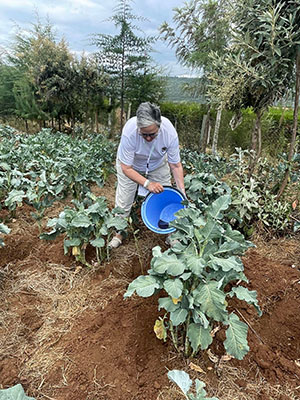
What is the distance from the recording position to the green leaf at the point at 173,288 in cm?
130

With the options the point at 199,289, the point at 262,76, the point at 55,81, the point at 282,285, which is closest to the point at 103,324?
the point at 199,289

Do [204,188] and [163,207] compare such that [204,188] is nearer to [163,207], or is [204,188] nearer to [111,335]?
[163,207]

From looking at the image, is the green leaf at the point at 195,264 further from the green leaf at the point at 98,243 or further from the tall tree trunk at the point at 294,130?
the tall tree trunk at the point at 294,130

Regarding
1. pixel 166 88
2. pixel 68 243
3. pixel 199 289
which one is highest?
pixel 166 88

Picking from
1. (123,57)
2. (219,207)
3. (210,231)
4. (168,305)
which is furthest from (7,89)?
(168,305)

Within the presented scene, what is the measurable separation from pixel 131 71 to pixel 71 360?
6.94 m

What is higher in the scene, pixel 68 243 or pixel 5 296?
pixel 68 243

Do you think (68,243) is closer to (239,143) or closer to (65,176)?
(65,176)

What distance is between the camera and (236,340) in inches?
52.3

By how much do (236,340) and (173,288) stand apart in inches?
15.0

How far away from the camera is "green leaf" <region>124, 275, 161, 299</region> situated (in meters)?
1.37

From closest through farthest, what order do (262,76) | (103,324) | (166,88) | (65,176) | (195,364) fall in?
(195,364) → (103,324) → (262,76) → (65,176) → (166,88)

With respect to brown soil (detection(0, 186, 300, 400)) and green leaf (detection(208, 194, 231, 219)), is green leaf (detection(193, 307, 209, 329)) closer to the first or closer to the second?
brown soil (detection(0, 186, 300, 400))

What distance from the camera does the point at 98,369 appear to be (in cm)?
159
